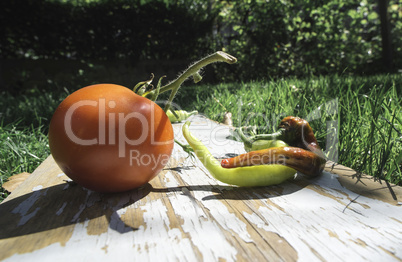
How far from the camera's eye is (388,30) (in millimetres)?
7711

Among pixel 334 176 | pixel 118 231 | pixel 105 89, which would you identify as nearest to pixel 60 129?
pixel 105 89

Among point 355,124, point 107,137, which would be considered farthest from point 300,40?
point 107,137

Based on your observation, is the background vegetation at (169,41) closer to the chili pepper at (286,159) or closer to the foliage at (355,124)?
the foliage at (355,124)

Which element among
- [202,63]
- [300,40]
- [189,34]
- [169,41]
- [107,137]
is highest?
[189,34]

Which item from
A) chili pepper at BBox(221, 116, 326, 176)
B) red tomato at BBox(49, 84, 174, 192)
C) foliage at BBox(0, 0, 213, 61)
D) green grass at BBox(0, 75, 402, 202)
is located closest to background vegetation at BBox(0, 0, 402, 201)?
foliage at BBox(0, 0, 213, 61)

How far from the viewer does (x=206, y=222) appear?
87 centimetres

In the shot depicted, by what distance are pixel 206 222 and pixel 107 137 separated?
1.31 feet

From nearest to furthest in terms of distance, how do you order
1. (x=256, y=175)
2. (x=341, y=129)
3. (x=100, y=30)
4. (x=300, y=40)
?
(x=256, y=175), (x=341, y=129), (x=100, y=30), (x=300, y=40)

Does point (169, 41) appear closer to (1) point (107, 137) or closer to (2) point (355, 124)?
(2) point (355, 124)

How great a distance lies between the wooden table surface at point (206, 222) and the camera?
72 cm

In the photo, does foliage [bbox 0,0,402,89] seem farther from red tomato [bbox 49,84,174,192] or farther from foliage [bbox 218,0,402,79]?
red tomato [bbox 49,84,174,192]

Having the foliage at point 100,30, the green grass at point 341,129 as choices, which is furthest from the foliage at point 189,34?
the green grass at point 341,129

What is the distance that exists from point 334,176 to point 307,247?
0.57 meters

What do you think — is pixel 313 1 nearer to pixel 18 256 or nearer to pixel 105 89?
pixel 105 89
